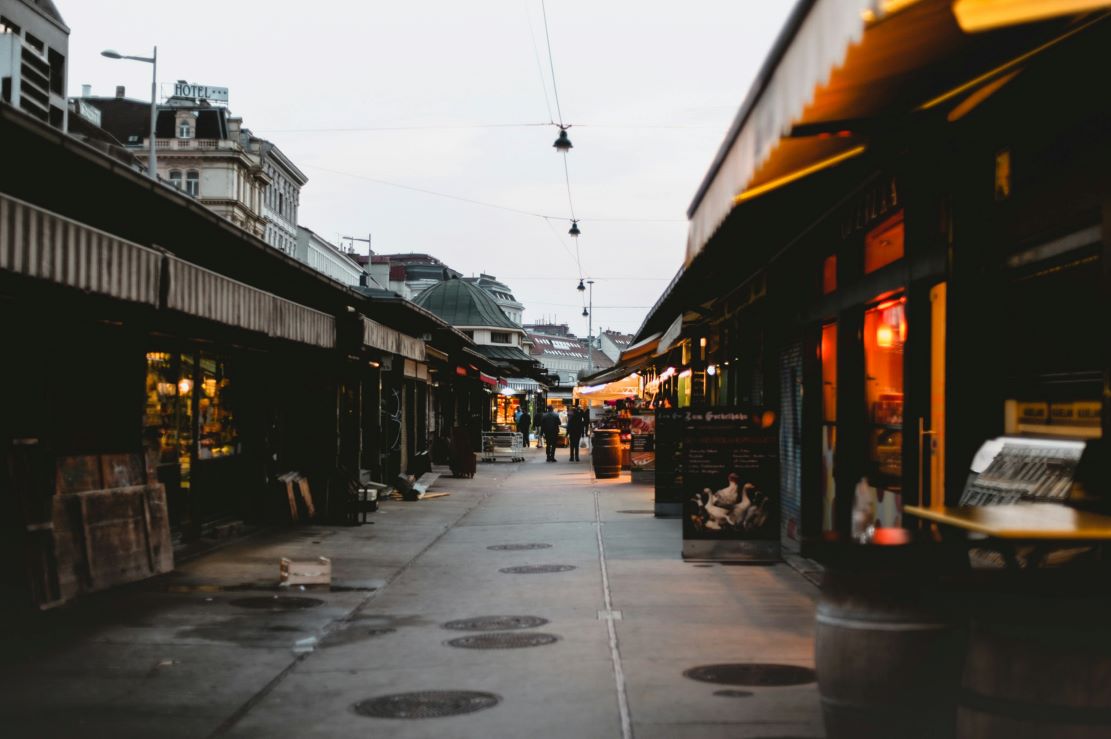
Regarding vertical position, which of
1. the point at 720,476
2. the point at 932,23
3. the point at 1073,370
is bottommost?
the point at 720,476

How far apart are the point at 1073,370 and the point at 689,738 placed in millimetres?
2956

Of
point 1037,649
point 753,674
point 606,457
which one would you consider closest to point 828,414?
point 753,674

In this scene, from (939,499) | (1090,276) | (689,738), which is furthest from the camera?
(939,499)

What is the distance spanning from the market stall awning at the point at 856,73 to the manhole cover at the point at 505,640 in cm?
306

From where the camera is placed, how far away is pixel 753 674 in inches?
285

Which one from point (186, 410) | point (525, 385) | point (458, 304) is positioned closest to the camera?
point (186, 410)

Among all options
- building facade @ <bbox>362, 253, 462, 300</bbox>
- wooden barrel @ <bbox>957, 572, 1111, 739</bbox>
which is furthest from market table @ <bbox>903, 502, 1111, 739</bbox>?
building facade @ <bbox>362, 253, 462, 300</bbox>

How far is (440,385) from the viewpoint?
34.6m

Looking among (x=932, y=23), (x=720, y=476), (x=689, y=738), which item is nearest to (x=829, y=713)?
(x=689, y=738)

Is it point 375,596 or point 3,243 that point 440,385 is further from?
point 3,243

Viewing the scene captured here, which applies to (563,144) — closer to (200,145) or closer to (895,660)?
(895,660)

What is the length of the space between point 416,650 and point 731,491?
5110mm

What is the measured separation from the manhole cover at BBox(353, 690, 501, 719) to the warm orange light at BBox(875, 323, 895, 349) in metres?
5.38

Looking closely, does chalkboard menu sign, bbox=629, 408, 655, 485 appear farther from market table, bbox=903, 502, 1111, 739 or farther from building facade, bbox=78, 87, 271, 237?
building facade, bbox=78, 87, 271, 237
